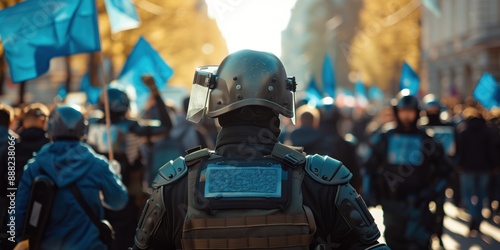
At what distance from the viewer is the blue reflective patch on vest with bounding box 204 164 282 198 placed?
3463 mm

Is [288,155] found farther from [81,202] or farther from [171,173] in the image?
[81,202]

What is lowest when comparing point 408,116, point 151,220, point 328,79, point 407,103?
point 151,220

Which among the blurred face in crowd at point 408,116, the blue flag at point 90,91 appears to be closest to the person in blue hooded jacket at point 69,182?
the blurred face in crowd at point 408,116

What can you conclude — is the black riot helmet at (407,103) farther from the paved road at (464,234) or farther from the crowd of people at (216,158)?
the paved road at (464,234)

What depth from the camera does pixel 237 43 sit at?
5684 millimetres

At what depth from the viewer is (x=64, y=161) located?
563cm

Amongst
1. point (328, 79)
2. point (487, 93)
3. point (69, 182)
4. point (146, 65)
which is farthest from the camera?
point (328, 79)

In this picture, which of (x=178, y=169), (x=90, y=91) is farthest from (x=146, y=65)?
(x=178, y=169)

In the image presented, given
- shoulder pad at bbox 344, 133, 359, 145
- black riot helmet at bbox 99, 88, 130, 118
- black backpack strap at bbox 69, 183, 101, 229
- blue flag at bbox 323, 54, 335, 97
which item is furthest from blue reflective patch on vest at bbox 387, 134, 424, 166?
blue flag at bbox 323, 54, 335, 97

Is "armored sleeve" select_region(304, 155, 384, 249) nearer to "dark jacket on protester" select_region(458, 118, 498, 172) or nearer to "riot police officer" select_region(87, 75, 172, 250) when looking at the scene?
"riot police officer" select_region(87, 75, 172, 250)

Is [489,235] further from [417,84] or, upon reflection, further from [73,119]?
[73,119]

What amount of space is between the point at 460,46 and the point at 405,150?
125ft

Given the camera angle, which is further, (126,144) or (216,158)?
(126,144)

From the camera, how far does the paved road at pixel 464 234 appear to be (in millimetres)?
11258
